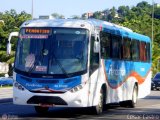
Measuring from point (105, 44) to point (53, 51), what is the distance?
2.42 meters

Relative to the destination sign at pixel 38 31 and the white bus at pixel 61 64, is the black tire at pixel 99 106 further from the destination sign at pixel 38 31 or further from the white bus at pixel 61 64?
the destination sign at pixel 38 31

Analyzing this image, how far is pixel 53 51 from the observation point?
16266 mm

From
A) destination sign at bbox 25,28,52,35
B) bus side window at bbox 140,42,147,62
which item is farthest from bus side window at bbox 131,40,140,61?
destination sign at bbox 25,28,52,35

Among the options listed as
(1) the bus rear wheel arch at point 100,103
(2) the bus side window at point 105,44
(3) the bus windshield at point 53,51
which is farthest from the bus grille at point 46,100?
(2) the bus side window at point 105,44

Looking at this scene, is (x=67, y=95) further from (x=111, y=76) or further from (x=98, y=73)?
(x=111, y=76)

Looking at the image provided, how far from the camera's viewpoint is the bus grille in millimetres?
15953

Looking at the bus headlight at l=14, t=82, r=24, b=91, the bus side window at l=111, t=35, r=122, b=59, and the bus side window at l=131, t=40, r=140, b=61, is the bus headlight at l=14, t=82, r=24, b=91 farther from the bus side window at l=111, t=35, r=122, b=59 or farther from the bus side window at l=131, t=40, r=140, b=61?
the bus side window at l=131, t=40, r=140, b=61

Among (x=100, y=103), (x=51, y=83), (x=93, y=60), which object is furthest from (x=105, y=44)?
(x=51, y=83)

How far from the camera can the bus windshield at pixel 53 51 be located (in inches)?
636

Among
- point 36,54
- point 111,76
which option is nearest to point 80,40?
point 36,54

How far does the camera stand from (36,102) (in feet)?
53.0

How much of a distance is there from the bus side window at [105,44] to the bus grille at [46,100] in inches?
97.0

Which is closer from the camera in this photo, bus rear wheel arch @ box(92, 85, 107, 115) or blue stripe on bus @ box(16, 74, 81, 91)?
blue stripe on bus @ box(16, 74, 81, 91)

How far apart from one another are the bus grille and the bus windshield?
29.1 inches
